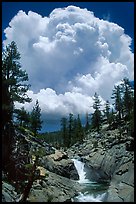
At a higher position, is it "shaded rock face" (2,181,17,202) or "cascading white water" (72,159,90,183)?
"shaded rock face" (2,181,17,202)

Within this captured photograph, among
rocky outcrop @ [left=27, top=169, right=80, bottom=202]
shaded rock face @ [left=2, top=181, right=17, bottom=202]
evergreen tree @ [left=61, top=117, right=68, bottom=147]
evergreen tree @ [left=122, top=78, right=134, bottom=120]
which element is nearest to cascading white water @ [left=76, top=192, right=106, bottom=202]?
rocky outcrop @ [left=27, top=169, right=80, bottom=202]

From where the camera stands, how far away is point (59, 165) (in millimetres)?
35625

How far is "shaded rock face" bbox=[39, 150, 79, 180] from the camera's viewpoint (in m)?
33.2

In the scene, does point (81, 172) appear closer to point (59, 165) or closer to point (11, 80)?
point (59, 165)

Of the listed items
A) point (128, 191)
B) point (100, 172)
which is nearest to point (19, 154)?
point (128, 191)

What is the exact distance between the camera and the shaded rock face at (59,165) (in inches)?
1309

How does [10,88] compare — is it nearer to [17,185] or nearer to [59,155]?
[17,185]

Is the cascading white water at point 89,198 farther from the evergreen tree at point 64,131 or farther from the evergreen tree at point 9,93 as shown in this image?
the evergreen tree at point 64,131

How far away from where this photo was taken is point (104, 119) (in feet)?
260

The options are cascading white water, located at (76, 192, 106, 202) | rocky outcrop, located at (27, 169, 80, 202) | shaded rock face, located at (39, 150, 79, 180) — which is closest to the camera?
rocky outcrop, located at (27, 169, 80, 202)

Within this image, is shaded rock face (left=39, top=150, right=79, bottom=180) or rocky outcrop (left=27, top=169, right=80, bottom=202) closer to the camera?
rocky outcrop (left=27, top=169, right=80, bottom=202)

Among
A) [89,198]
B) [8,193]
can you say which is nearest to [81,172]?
[89,198]

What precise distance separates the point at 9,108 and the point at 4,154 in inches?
178

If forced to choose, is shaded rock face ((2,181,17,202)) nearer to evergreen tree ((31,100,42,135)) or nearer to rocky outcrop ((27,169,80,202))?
rocky outcrop ((27,169,80,202))
